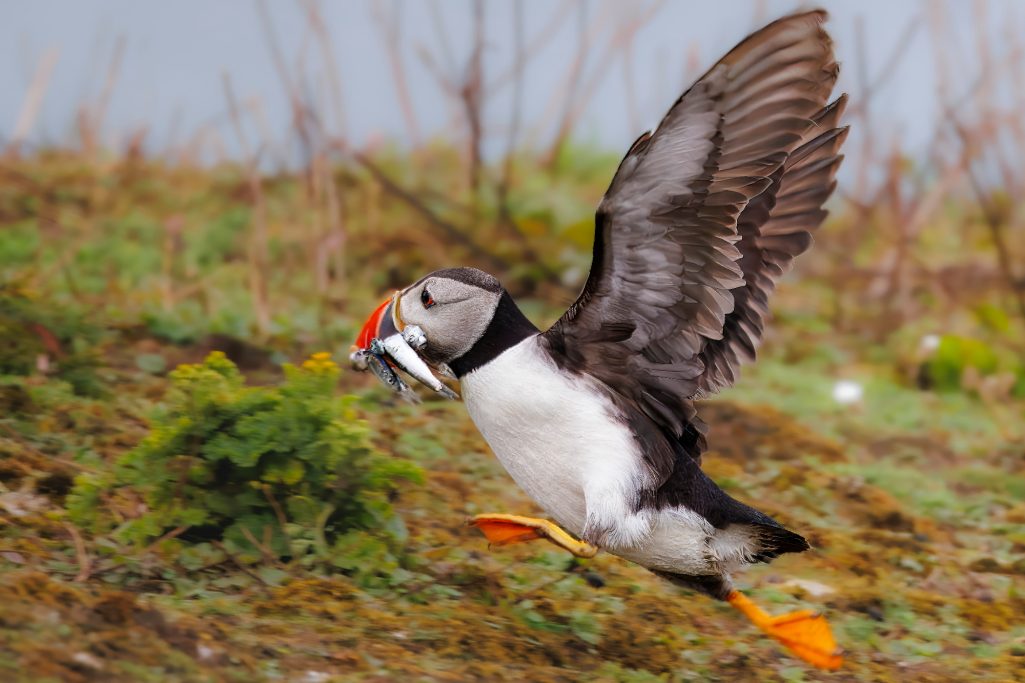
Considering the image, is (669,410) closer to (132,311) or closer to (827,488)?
(827,488)

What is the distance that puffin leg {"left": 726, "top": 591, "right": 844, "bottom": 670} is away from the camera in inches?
147

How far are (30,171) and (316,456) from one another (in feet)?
20.1

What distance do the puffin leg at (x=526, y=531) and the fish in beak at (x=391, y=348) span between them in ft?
1.31

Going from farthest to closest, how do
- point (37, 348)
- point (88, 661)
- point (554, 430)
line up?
1. point (37, 348)
2. point (554, 430)
3. point (88, 661)

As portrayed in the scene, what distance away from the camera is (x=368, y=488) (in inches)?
159

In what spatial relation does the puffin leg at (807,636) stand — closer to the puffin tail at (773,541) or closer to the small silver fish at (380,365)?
the puffin tail at (773,541)

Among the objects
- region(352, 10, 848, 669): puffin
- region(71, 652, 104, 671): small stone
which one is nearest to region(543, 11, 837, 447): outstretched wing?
region(352, 10, 848, 669): puffin

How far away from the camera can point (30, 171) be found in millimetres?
9117

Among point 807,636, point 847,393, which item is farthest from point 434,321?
point 847,393

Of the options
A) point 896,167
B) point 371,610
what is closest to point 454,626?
point 371,610


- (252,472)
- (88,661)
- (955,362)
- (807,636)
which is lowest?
(88,661)

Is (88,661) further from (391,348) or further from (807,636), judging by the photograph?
(807,636)

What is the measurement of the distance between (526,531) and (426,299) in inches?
29.9

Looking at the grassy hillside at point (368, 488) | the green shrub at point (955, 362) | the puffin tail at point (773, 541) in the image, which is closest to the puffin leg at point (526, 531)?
the grassy hillside at point (368, 488)
